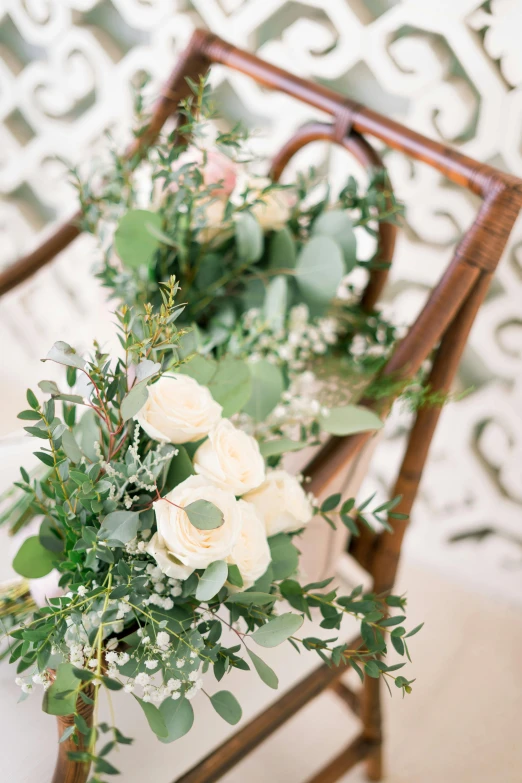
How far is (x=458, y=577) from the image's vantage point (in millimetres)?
1495

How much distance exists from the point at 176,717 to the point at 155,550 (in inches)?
4.7

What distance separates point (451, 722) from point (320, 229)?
0.98m

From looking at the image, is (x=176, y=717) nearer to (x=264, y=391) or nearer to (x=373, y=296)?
(x=264, y=391)

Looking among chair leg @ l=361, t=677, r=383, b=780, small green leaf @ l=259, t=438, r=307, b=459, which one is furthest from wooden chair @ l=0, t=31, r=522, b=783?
small green leaf @ l=259, t=438, r=307, b=459

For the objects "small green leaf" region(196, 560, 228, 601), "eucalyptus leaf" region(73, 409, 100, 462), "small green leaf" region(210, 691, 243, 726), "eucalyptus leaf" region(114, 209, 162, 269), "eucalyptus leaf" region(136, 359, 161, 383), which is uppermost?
"eucalyptus leaf" region(114, 209, 162, 269)

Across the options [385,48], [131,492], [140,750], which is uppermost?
[385,48]

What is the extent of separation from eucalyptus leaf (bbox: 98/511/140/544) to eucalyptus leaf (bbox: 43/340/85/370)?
0.36 feet

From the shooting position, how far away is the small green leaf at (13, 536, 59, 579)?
1.83 feet

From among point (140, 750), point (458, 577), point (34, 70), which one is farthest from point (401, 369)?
point (34, 70)

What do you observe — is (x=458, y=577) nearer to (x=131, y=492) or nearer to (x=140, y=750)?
(x=140, y=750)

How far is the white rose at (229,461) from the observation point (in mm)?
469

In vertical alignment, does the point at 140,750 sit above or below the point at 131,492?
below

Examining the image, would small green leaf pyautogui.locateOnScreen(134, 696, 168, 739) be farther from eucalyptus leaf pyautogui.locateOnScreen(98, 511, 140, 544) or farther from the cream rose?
the cream rose

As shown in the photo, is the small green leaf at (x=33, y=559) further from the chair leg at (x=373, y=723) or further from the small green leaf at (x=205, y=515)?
the chair leg at (x=373, y=723)
